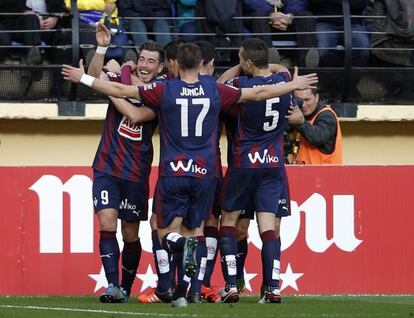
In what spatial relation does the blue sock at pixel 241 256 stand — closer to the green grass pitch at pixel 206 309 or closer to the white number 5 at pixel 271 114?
the green grass pitch at pixel 206 309

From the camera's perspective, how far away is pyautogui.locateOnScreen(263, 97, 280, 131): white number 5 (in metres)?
12.2

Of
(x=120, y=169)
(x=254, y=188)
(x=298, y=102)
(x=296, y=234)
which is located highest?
(x=298, y=102)

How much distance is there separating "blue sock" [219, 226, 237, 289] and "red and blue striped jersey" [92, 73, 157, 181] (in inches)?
35.4

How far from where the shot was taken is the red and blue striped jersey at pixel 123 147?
488 inches

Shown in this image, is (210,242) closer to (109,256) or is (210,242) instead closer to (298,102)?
(109,256)

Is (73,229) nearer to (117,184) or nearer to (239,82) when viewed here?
(117,184)

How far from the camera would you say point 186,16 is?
17547 mm

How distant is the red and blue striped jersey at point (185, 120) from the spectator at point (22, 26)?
5.64 metres

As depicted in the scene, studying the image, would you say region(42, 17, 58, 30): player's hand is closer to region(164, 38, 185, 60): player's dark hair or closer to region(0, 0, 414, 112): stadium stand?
region(0, 0, 414, 112): stadium stand

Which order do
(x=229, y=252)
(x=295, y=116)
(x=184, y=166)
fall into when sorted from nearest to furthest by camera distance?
1. (x=184, y=166)
2. (x=229, y=252)
3. (x=295, y=116)

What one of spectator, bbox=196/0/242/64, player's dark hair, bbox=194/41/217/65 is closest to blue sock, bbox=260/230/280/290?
player's dark hair, bbox=194/41/217/65

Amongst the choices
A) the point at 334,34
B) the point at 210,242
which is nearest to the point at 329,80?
the point at 334,34

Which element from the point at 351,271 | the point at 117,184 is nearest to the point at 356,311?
the point at 117,184

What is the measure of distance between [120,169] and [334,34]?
19.6ft
